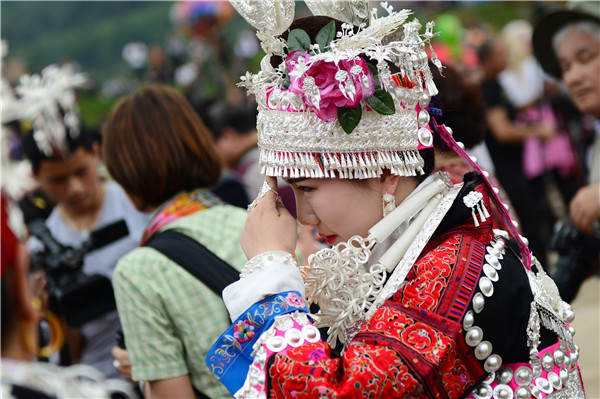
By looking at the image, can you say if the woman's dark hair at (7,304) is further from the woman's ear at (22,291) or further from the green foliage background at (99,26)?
the green foliage background at (99,26)

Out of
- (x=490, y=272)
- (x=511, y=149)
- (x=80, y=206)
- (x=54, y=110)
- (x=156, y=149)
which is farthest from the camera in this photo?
(x=511, y=149)

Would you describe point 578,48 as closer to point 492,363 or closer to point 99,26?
point 492,363

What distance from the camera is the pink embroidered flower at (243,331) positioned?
1891 mm

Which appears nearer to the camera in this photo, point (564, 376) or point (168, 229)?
point (564, 376)

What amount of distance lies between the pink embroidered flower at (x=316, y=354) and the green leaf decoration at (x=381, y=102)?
25.2 inches

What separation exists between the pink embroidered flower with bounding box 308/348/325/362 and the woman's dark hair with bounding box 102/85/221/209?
4.64 feet

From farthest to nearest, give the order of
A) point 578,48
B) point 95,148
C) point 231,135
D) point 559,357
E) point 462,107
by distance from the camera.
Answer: point 231,135, point 95,148, point 578,48, point 462,107, point 559,357

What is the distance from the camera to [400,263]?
6.34 ft

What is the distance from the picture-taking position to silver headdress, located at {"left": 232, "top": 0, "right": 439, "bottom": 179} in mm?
1872

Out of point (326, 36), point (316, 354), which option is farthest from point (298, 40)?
point (316, 354)

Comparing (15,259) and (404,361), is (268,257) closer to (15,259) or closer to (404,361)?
(404,361)

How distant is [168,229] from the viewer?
2.81m

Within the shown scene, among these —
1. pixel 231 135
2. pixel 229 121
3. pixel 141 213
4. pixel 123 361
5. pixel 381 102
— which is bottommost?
pixel 123 361

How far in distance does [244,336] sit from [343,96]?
0.68m
